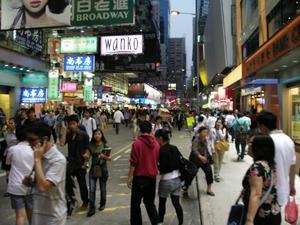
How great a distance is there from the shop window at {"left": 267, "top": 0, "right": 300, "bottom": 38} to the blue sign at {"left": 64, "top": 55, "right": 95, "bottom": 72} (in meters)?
10.1

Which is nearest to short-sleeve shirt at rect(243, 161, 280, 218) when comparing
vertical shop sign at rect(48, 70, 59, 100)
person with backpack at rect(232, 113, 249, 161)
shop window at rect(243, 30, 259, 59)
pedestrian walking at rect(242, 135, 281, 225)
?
pedestrian walking at rect(242, 135, 281, 225)

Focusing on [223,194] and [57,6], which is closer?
[223,194]

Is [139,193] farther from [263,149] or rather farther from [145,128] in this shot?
[263,149]

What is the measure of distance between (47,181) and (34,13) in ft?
28.8

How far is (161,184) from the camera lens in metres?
6.46

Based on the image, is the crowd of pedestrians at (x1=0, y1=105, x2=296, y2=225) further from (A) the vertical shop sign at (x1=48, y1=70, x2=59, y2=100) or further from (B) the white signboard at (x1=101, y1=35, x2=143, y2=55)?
(A) the vertical shop sign at (x1=48, y1=70, x2=59, y2=100)

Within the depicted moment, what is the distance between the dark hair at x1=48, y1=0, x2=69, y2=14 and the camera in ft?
36.7

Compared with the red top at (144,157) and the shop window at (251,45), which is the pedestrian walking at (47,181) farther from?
the shop window at (251,45)

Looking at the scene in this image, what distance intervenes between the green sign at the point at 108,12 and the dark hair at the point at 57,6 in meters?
1.02

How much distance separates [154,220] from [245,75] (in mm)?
20739

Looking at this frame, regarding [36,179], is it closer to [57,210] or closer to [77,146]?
[57,210]

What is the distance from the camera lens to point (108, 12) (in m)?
12.0

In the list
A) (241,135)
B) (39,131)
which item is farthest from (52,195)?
(241,135)

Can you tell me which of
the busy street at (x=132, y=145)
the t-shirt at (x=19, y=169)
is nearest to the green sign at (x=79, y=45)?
the busy street at (x=132, y=145)
